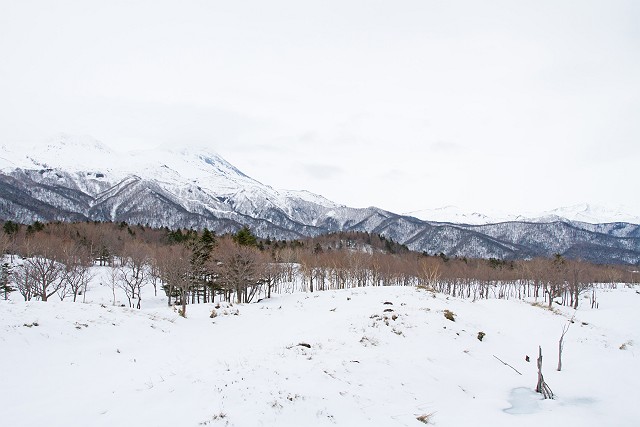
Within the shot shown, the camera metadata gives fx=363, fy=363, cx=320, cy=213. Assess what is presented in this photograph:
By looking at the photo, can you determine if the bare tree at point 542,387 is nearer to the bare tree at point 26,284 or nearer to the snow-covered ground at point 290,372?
the snow-covered ground at point 290,372

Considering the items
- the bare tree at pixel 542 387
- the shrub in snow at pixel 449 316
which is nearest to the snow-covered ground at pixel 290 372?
the bare tree at pixel 542 387

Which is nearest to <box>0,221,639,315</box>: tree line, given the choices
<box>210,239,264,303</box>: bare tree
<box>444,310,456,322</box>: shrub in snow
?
<box>210,239,264,303</box>: bare tree

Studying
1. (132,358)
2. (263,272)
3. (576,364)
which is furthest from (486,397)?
(263,272)

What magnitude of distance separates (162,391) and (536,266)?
117 m

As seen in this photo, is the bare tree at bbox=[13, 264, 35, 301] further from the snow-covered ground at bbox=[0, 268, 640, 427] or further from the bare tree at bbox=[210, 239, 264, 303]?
the snow-covered ground at bbox=[0, 268, 640, 427]

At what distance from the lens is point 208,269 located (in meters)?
60.5

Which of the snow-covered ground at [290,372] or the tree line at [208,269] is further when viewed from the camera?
the tree line at [208,269]

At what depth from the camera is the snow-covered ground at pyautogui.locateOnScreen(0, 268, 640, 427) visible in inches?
515

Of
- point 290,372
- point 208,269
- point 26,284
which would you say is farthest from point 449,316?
point 26,284

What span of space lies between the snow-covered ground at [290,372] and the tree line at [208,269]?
43.0 feet

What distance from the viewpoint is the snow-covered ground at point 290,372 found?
13.1 meters

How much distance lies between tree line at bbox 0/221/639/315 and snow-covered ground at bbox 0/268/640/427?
13.1 metres

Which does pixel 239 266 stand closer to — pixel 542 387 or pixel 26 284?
pixel 26 284

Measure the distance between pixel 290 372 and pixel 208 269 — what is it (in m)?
46.6
